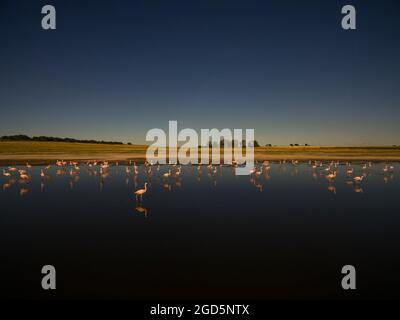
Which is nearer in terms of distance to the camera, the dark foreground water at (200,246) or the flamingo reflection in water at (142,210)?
the dark foreground water at (200,246)

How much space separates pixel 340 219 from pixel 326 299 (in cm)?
590

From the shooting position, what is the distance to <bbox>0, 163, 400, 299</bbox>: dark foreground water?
6480 mm

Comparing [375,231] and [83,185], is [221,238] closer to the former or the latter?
[375,231]

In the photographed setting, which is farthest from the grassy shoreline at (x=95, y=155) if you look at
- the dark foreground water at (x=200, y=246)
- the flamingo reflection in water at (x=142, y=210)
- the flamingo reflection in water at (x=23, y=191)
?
the dark foreground water at (x=200, y=246)

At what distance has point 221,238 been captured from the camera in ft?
30.5

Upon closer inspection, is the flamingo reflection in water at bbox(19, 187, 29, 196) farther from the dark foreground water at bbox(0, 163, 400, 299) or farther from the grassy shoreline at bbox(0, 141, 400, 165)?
the grassy shoreline at bbox(0, 141, 400, 165)

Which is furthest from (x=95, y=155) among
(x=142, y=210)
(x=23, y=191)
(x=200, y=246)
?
(x=200, y=246)

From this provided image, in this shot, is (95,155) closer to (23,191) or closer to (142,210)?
(23,191)

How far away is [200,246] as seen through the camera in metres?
8.59

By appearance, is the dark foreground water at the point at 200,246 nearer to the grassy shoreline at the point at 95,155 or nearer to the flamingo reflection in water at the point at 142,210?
the flamingo reflection in water at the point at 142,210

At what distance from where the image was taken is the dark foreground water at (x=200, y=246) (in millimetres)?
6480

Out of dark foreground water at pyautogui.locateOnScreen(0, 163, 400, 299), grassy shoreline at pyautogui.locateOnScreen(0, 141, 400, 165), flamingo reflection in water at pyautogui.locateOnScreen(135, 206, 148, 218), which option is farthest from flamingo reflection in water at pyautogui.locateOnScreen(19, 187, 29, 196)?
grassy shoreline at pyautogui.locateOnScreen(0, 141, 400, 165)

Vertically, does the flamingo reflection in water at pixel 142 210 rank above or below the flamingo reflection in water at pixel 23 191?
below
